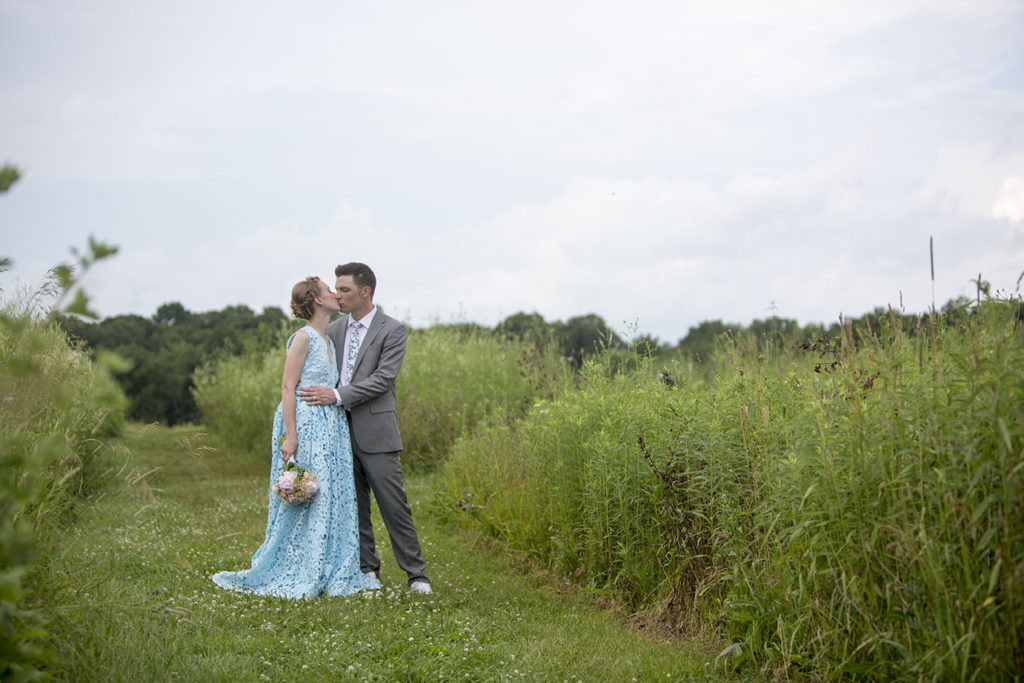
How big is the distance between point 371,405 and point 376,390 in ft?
0.62

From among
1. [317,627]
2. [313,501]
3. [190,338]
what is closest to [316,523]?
[313,501]

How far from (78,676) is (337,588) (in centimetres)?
268

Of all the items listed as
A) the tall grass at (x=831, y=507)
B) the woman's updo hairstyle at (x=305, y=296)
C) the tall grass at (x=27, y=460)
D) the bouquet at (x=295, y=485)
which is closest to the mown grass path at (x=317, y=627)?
the tall grass at (x=27, y=460)

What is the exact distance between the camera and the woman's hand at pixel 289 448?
6286 millimetres

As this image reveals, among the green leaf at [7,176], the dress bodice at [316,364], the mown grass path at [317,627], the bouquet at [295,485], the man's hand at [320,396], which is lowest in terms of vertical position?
the mown grass path at [317,627]

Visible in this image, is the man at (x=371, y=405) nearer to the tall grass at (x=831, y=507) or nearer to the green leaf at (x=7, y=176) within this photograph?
the tall grass at (x=831, y=507)

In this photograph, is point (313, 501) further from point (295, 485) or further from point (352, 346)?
point (352, 346)

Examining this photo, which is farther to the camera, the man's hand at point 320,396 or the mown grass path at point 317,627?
the man's hand at point 320,396

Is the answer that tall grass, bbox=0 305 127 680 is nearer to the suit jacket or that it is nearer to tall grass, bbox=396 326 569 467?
the suit jacket

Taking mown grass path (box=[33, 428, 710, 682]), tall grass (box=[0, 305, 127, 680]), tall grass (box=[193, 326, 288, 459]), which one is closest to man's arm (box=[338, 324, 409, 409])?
mown grass path (box=[33, 428, 710, 682])

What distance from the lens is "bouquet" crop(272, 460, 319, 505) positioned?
20.1 ft

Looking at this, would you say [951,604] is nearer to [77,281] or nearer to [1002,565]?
[1002,565]

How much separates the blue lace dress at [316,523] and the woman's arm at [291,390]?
6cm

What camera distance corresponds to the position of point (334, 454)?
6453 mm
